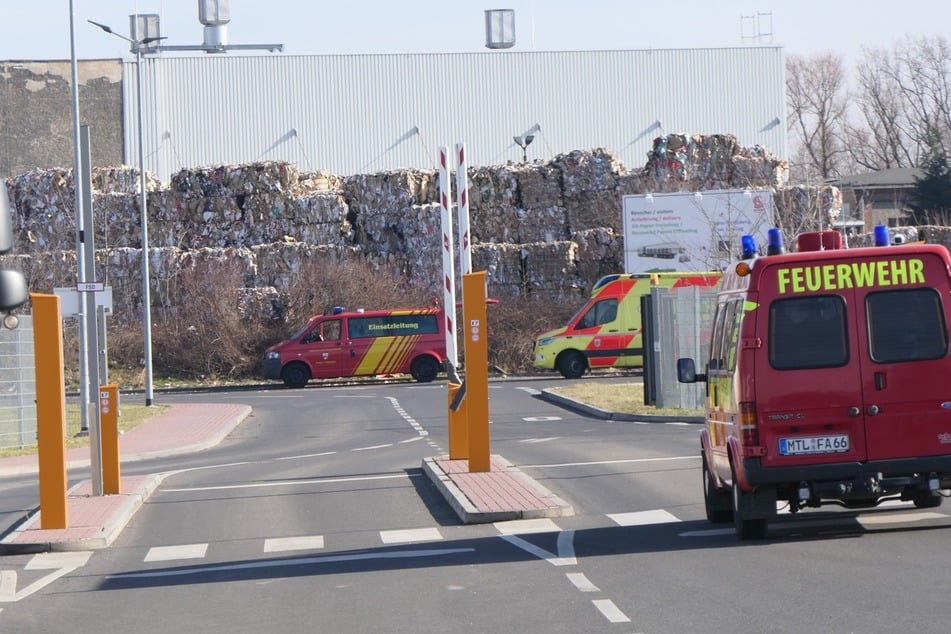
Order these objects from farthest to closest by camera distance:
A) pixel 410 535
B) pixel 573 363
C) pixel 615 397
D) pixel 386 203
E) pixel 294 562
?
pixel 386 203, pixel 573 363, pixel 615 397, pixel 410 535, pixel 294 562

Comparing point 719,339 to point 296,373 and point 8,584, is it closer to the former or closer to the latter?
point 8,584

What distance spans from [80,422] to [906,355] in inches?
849

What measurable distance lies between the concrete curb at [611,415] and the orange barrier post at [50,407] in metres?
Answer: 14.3

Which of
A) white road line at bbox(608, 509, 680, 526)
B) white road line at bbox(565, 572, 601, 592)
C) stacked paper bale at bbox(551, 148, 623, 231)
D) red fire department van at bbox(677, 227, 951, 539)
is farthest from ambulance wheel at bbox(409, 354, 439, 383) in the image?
white road line at bbox(565, 572, 601, 592)

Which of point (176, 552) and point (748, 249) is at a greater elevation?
point (748, 249)

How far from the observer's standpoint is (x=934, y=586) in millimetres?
8883

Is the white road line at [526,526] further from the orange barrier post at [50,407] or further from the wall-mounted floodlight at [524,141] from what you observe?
the wall-mounted floodlight at [524,141]

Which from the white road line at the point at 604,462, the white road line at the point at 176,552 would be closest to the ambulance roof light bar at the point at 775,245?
the white road line at the point at 176,552

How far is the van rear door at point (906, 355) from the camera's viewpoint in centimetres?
1056

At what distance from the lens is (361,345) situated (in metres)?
41.8

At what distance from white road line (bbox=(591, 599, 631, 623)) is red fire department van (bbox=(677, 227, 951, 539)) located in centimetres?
214

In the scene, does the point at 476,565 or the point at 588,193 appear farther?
the point at 588,193

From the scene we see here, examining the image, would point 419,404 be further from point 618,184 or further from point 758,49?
point 758,49

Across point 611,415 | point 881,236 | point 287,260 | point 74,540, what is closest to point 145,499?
point 74,540
